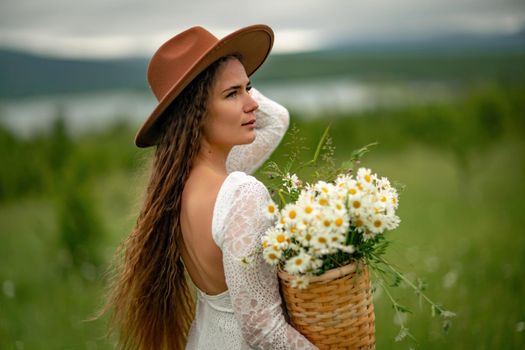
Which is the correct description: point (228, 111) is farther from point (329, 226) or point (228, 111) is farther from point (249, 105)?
point (329, 226)

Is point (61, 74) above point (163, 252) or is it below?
→ above

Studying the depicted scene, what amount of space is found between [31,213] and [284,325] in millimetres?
11592

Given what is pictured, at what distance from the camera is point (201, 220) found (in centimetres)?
238

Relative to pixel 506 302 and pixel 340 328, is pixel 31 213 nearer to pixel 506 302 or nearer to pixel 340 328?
pixel 506 302

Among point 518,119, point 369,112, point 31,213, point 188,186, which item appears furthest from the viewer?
point 369,112

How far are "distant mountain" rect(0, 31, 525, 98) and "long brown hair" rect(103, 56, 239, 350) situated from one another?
4037cm

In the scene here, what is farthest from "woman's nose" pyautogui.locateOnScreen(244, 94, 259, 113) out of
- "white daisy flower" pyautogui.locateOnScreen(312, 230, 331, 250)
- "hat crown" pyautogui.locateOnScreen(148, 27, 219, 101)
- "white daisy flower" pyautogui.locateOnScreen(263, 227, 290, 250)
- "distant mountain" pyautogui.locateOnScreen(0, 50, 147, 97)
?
"distant mountain" pyautogui.locateOnScreen(0, 50, 147, 97)

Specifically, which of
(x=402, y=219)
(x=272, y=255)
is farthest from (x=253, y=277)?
(x=402, y=219)

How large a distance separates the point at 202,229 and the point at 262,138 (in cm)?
91

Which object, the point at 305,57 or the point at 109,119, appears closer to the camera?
the point at 109,119

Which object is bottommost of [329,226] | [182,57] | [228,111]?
[329,226]

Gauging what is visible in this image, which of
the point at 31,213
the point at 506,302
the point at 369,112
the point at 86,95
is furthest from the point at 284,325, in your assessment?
the point at 86,95

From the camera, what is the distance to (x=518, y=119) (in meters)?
16.1

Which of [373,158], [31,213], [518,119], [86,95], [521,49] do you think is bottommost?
[31,213]
